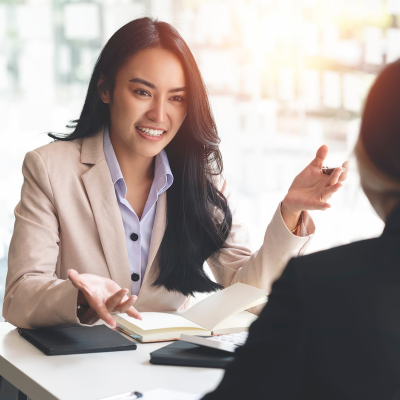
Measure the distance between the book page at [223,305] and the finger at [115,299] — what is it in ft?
0.87

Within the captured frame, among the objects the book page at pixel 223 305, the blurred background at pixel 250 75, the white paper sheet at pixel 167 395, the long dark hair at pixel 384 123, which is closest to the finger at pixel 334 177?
the book page at pixel 223 305

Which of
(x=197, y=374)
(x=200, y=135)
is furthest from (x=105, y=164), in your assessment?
(x=197, y=374)

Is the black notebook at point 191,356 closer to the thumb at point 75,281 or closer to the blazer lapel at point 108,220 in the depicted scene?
the thumb at point 75,281

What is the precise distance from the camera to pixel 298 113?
4.10 meters

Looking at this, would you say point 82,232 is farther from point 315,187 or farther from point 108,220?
point 315,187

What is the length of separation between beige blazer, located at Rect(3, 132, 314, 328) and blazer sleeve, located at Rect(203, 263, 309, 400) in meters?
0.92

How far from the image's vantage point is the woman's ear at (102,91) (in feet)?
5.59

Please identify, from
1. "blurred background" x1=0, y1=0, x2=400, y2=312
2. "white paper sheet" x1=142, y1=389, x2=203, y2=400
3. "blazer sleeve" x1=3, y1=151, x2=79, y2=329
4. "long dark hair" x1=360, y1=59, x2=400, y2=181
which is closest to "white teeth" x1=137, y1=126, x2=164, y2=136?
"blazer sleeve" x1=3, y1=151, x2=79, y2=329

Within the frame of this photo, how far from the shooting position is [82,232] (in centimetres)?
156

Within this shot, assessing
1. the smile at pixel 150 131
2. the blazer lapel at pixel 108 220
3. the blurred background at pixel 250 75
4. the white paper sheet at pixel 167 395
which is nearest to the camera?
the white paper sheet at pixel 167 395

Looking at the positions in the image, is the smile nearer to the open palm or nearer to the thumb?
the open palm

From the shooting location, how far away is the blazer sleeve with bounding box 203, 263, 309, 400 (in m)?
0.55

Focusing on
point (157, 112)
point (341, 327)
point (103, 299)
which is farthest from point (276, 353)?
point (157, 112)

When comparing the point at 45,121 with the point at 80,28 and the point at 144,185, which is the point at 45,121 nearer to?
the point at 80,28
